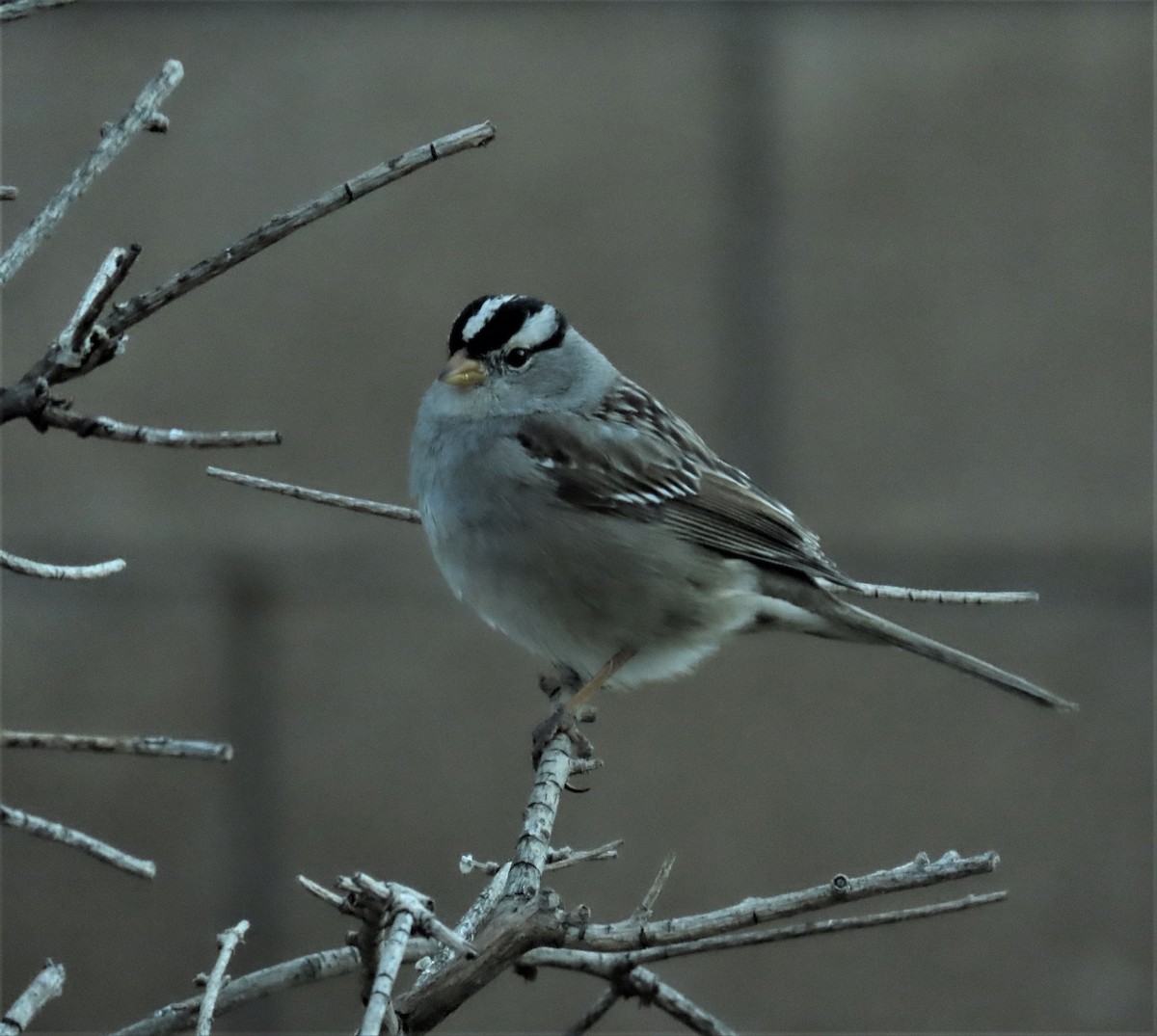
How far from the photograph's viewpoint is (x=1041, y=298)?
312 cm

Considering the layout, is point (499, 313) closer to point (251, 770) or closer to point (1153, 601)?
point (251, 770)

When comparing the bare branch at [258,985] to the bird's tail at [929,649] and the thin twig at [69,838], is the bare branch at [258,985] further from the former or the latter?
the bird's tail at [929,649]

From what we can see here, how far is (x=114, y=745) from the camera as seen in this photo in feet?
2.91

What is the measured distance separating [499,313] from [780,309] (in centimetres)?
105

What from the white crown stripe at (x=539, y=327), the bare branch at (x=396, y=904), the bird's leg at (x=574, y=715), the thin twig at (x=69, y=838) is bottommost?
the bare branch at (x=396, y=904)

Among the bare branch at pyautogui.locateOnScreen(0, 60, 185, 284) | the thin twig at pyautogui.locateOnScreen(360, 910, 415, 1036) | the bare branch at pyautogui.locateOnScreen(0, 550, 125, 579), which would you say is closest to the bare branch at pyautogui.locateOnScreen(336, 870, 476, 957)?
the thin twig at pyautogui.locateOnScreen(360, 910, 415, 1036)

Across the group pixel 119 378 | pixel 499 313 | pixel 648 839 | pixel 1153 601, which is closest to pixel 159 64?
pixel 119 378

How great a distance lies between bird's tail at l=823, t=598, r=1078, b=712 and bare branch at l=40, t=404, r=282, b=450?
146cm

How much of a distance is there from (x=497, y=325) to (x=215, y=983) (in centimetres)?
148

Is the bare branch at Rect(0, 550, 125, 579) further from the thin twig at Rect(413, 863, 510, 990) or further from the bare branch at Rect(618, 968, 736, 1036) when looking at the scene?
the bare branch at Rect(618, 968, 736, 1036)

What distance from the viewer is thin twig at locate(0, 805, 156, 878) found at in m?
0.89

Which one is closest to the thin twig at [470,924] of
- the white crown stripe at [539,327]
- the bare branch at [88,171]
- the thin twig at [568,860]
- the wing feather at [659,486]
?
the thin twig at [568,860]

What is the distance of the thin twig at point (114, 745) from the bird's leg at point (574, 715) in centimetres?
81

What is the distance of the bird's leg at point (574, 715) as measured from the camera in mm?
1879
